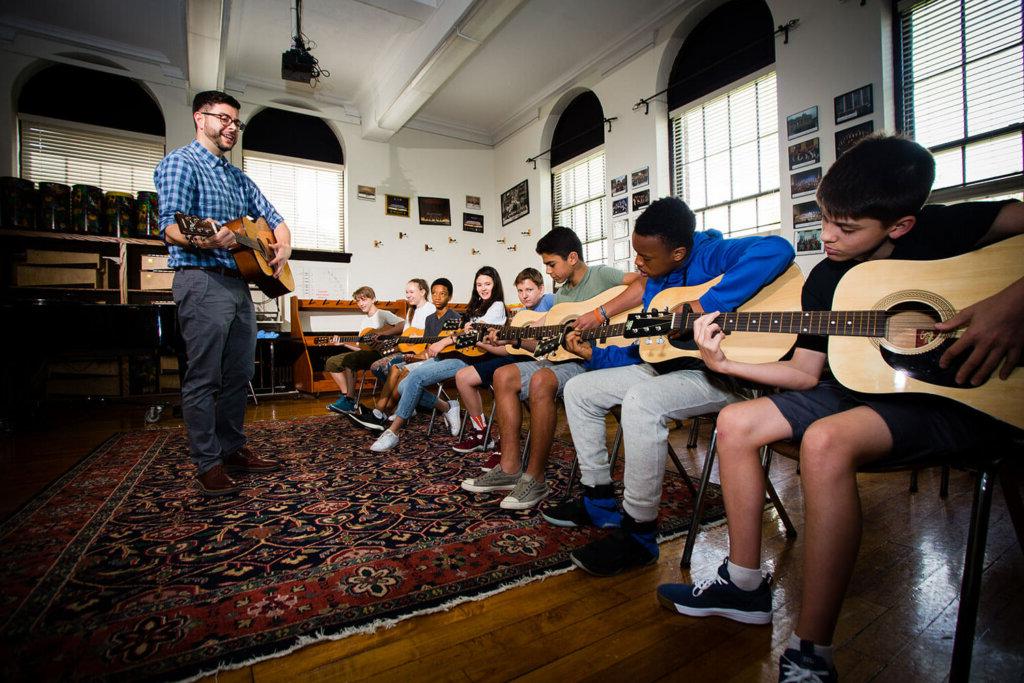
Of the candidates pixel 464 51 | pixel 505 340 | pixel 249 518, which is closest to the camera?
pixel 249 518

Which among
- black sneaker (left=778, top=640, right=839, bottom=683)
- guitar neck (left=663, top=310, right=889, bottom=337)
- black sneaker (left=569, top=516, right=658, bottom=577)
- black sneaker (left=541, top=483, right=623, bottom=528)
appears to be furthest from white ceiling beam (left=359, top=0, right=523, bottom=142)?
black sneaker (left=778, top=640, right=839, bottom=683)

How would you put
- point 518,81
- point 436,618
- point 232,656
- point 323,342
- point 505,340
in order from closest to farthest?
point 232,656 → point 436,618 → point 505,340 → point 323,342 → point 518,81

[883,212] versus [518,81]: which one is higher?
[518,81]

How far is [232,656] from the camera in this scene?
1.02 meters

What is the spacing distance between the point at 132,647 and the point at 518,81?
23.2 ft

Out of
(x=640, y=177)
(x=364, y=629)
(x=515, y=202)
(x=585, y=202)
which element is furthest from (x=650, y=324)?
(x=515, y=202)

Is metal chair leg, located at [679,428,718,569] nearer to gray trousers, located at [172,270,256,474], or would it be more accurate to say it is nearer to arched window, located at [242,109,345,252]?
gray trousers, located at [172,270,256,474]

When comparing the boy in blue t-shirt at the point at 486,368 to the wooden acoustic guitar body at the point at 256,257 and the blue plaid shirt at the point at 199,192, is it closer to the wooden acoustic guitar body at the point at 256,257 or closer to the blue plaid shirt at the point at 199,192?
the wooden acoustic guitar body at the point at 256,257

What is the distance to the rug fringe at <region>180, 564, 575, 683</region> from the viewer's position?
0.99 meters

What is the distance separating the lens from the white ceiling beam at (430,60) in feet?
14.2

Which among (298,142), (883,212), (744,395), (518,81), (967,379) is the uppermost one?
(518,81)

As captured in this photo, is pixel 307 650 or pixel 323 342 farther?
pixel 323 342

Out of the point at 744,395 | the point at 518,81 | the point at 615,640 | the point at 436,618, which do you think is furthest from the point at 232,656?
the point at 518,81

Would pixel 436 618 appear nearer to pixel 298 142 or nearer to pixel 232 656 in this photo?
pixel 232 656
